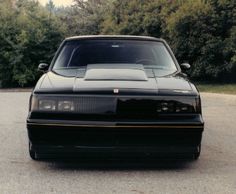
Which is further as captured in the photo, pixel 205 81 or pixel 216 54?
pixel 205 81

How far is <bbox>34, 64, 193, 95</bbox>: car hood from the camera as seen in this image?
5652 millimetres

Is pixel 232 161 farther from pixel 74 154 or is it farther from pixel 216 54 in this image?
pixel 216 54

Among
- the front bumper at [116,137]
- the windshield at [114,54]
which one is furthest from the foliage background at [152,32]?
the front bumper at [116,137]

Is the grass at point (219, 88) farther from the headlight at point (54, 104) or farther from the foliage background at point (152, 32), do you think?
the headlight at point (54, 104)

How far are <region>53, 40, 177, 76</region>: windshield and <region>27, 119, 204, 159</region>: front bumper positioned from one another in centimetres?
148

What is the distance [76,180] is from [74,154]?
0.31 metres

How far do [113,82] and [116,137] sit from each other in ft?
2.15

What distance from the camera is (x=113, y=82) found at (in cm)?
584

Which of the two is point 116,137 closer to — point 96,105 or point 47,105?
point 96,105

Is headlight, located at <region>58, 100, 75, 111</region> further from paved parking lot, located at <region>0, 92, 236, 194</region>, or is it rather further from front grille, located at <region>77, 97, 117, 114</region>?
paved parking lot, located at <region>0, 92, 236, 194</region>

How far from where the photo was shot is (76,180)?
18.1 ft

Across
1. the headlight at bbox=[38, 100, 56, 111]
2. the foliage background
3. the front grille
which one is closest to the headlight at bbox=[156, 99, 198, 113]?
the front grille

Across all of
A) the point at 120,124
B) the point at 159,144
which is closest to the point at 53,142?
the point at 120,124

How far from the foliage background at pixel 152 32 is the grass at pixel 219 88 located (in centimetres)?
46
